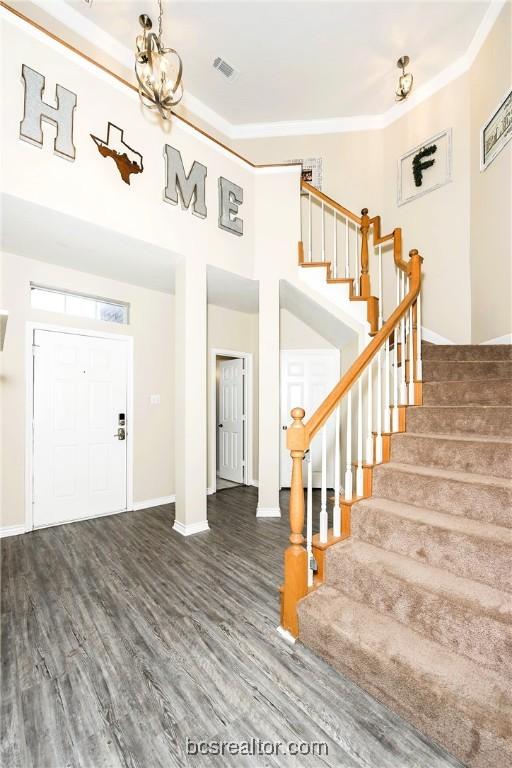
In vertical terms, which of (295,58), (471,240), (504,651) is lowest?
(504,651)

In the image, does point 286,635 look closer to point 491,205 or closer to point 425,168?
point 491,205

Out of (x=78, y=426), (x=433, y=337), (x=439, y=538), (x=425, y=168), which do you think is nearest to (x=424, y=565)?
(x=439, y=538)

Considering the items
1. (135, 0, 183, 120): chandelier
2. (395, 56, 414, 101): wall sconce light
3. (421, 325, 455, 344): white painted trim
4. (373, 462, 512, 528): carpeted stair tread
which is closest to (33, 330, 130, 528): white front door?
(135, 0, 183, 120): chandelier

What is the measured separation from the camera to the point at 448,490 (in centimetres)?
194

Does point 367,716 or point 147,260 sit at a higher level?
point 147,260

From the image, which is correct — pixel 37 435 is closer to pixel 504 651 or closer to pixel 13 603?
pixel 13 603

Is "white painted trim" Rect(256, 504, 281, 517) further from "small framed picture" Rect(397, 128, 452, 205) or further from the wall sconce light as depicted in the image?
the wall sconce light

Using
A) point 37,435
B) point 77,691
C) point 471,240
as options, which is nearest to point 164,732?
point 77,691

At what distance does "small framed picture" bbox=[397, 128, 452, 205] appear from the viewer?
4176mm

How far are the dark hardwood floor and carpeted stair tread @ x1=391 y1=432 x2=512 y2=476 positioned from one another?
1305 millimetres

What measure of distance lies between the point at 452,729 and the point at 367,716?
33cm

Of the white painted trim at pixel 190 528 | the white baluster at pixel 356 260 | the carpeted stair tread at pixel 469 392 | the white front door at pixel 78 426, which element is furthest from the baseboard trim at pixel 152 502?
the white baluster at pixel 356 260

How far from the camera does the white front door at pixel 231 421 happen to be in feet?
18.0

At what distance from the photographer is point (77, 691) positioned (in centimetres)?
157
